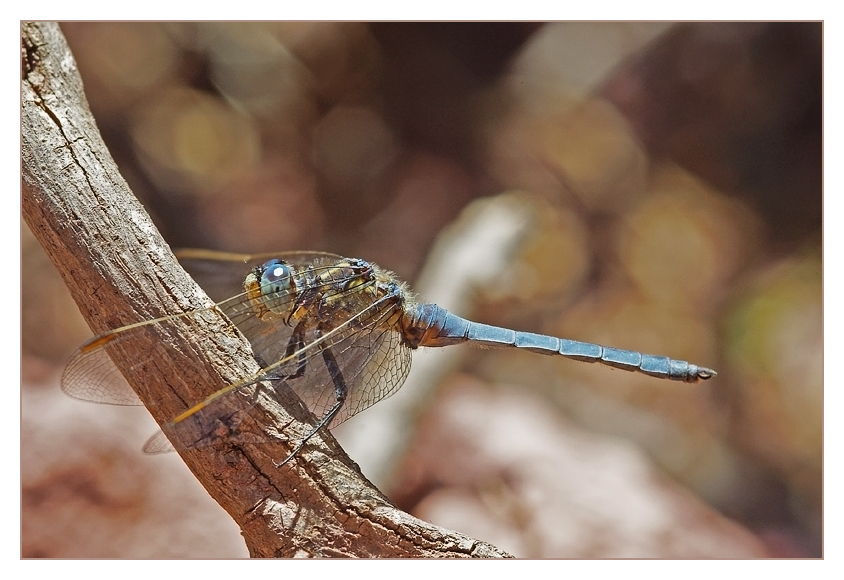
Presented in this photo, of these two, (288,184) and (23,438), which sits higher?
(288,184)

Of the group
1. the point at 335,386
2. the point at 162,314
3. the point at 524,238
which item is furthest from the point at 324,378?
the point at 524,238

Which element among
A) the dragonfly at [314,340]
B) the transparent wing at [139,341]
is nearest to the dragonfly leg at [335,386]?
the dragonfly at [314,340]

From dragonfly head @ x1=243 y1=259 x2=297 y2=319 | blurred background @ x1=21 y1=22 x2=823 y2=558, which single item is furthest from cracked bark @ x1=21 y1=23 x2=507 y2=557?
blurred background @ x1=21 y1=22 x2=823 y2=558

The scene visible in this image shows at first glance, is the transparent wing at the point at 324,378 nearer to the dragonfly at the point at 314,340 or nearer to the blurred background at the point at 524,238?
the dragonfly at the point at 314,340

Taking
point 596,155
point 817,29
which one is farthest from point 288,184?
point 817,29
